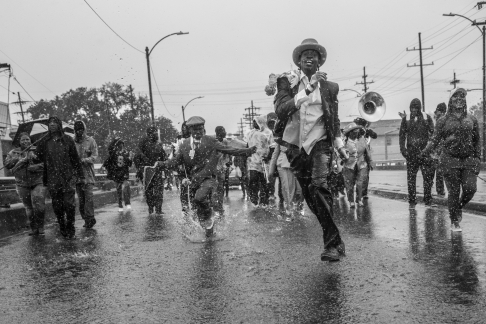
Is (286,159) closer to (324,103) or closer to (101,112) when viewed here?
(324,103)

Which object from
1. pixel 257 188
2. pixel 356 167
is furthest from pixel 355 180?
pixel 257 188

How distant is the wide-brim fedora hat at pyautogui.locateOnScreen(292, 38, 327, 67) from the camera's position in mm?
5293

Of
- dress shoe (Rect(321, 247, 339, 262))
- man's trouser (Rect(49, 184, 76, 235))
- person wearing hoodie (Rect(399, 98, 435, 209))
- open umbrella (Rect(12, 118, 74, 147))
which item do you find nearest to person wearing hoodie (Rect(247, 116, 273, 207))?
person wearing hoodie (Rect(399, 98, 435, 209))

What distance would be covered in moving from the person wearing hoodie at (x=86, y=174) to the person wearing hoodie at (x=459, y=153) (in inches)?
226

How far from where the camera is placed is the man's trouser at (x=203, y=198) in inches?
300

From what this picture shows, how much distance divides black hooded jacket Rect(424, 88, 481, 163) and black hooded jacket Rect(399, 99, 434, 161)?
11.7ft

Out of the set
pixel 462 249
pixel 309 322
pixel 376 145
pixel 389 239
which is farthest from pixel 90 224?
pixel 376 145

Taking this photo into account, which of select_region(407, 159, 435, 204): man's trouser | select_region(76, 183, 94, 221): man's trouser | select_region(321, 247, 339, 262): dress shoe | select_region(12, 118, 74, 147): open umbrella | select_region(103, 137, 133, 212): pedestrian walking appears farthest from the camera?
select_region(103, 137, 133, 212): pedestrian walking

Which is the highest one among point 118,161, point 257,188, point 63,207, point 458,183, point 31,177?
point 118,161

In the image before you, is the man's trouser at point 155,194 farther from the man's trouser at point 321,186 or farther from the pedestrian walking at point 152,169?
the man's trouser at point 321,186

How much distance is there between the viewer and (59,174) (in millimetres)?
8375

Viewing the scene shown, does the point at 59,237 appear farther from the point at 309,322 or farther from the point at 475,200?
the point at 475,200

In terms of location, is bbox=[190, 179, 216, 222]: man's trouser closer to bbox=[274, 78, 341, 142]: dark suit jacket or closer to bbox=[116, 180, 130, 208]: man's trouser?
bbox=[274, 78, 341, 142]: dark suit jacket

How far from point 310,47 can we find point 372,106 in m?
14.3
